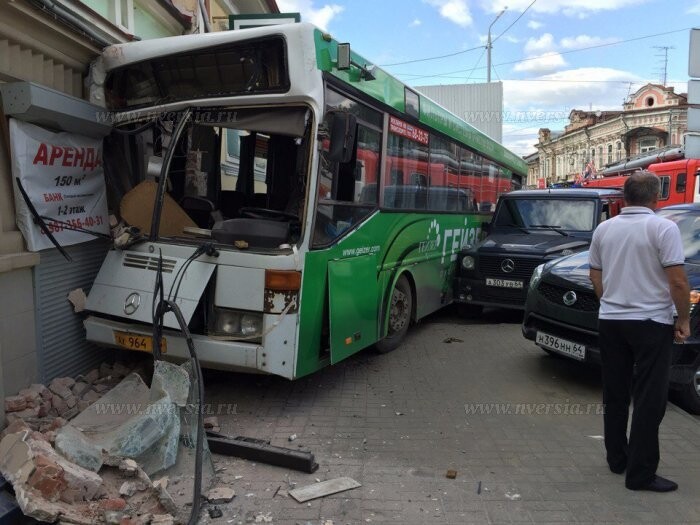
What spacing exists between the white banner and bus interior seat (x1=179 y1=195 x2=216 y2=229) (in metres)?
0.77

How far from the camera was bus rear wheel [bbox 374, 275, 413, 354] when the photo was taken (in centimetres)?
649

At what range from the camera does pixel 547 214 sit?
8.78 metres

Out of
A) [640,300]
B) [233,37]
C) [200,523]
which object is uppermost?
[233,37]

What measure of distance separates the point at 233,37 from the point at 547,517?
4.03 m

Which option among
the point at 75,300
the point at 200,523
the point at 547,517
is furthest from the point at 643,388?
the point at 75,300

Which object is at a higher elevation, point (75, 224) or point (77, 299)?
point (75, 224)

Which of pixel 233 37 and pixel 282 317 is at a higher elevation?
pixel 233 37

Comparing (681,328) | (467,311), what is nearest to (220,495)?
(681,328)

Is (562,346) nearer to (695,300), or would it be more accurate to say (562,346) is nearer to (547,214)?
(695,300)

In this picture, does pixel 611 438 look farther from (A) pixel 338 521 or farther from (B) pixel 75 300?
(B) pixel 75 300

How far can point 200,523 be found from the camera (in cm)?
315

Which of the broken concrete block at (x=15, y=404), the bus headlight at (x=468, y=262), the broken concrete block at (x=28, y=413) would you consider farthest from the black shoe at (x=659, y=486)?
the bus headlight at (x=468, y=262)

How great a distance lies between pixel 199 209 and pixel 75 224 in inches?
44.6

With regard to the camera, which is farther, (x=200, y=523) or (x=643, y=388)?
(x=643, y=388)
